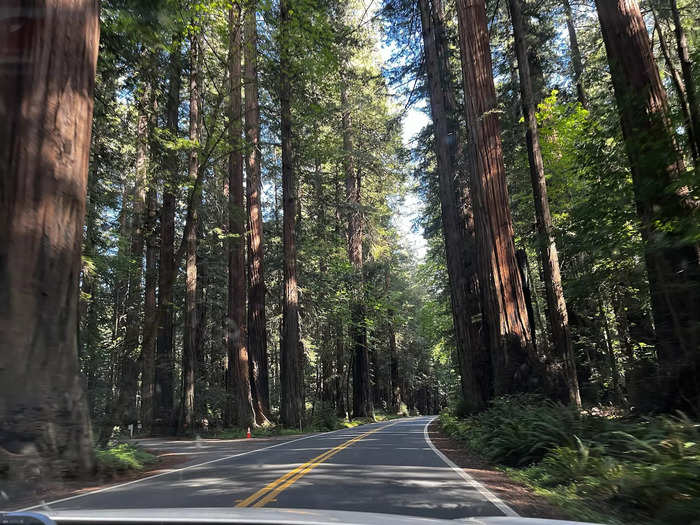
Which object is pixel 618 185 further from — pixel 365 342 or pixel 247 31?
pixel 365 342

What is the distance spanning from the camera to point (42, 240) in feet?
28.1

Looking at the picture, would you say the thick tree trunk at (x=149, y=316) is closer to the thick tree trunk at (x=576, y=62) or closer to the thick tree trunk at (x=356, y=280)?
the thick tree trunk at (x=356, y=280)

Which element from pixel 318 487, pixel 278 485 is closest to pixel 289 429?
pixel 278 485

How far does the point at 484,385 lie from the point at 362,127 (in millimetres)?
22989

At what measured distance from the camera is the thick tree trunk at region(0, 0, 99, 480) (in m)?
8.10

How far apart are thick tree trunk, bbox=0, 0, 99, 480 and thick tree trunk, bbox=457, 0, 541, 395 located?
10038 millimetres

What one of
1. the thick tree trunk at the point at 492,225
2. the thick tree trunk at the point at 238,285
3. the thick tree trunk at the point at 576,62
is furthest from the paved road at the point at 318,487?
the thick tree trunk at the point at 576,62

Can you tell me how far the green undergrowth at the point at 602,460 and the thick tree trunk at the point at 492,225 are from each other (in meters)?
1.30

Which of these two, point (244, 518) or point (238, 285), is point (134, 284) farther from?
point (244, 518)

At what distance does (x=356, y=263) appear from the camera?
35.6 m

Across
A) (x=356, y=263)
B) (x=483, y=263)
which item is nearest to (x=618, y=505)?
(x=483, y=263)

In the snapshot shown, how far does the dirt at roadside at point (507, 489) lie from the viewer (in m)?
5.83

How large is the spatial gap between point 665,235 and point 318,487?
22.7 feet

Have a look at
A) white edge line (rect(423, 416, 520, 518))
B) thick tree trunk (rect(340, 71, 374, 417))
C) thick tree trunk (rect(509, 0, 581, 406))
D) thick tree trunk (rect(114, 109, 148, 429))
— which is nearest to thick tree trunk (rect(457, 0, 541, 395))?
thick tree trunk (rect(509, 0, 581, 406))
